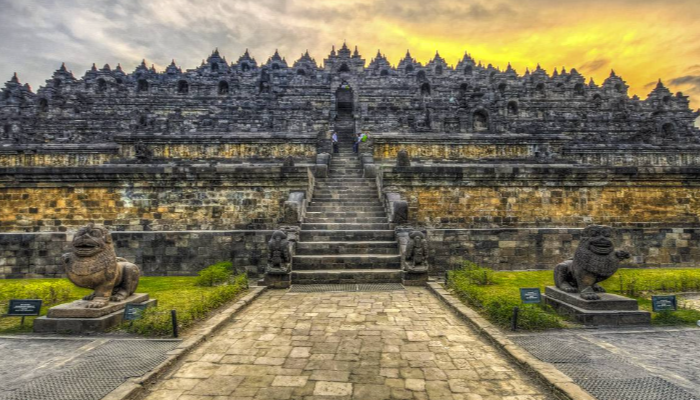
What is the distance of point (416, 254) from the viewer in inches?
330

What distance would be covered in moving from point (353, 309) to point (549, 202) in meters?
8.21

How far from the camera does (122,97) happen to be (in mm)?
32125

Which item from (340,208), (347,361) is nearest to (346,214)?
(340,208)

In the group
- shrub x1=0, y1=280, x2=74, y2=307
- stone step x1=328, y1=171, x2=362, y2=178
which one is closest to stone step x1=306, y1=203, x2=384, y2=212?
stone step x1=328, y1=171, x2=362, y2=178

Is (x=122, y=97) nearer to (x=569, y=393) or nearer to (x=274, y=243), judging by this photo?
(x=274, y=243)

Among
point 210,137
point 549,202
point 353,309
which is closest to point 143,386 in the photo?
point 353,309

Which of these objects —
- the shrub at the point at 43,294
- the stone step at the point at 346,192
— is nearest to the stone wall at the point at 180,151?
the stone step at the point at 346,192

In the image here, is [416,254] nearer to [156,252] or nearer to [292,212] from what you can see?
[292,212]

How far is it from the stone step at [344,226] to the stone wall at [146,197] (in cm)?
133

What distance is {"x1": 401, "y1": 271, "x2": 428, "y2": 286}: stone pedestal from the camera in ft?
27.3

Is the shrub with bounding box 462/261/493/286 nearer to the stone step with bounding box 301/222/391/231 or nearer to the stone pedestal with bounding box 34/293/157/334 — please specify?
the stone step with bounding box 301/222/391/231

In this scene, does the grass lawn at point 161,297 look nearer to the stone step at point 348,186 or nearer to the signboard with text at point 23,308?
the signboard with text at point 23,308

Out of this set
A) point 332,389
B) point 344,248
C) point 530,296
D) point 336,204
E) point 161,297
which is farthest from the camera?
point 336,204

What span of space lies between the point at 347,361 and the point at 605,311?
13.9ft
